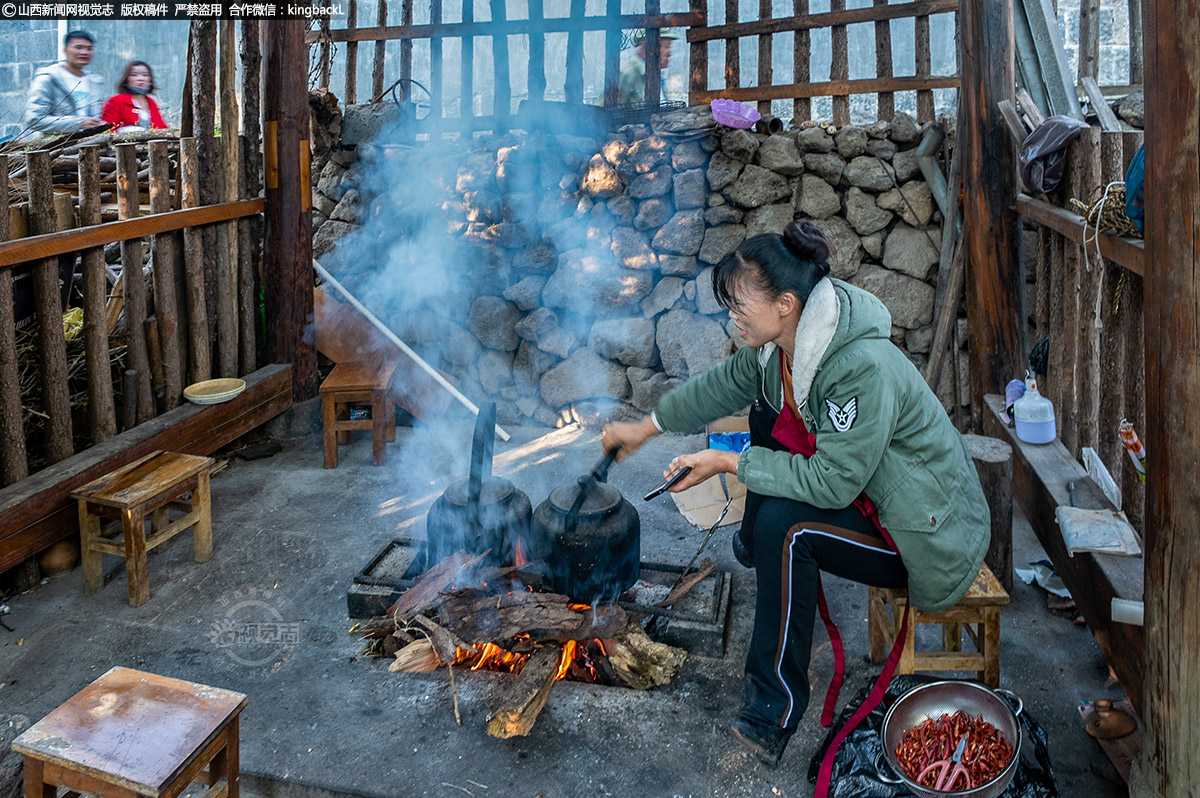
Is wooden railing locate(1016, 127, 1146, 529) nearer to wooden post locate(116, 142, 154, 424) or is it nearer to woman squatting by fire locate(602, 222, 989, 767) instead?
woman squatting by fire locate(602, 222, 989, 767)

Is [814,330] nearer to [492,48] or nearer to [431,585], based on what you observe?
[431,585]

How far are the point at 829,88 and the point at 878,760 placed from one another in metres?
5.38

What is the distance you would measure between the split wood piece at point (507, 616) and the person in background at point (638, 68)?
4.72m

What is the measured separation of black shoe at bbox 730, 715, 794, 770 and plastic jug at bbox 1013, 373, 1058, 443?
217cm

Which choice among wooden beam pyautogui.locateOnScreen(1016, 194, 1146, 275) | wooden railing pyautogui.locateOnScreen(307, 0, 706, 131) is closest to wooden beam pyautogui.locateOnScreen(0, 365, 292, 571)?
wooden railing pyautogui.locateOnScreen(307, 0, 706, 131)


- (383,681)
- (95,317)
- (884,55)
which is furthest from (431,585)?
(884,55)

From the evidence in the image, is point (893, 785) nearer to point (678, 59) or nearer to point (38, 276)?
point (38, 276)

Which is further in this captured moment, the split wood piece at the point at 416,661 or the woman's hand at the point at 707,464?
the split wood piece at the point at 416,661

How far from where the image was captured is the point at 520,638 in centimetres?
363

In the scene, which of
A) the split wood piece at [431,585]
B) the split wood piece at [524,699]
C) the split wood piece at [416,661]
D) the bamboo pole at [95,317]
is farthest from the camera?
the bamboo pole at [95,317]

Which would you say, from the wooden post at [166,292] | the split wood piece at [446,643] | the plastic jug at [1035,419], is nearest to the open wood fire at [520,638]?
the split wood piece at [446,643]

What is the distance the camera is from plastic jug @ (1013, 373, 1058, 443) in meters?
4.32

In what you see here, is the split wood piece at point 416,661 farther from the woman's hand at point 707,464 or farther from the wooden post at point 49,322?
the wooden post at point 49,322

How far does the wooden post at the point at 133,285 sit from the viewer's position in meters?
5.24
